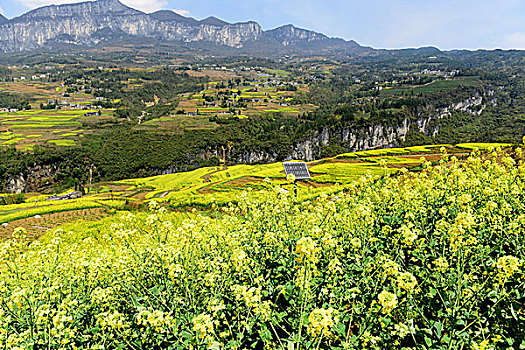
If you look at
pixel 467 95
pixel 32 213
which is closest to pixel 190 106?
pixel 32 213

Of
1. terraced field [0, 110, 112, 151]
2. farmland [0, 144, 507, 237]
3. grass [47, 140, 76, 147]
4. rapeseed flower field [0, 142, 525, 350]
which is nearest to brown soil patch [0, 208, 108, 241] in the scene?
farmland [0, 144, 507, 237]

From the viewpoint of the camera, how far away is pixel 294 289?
4832mm

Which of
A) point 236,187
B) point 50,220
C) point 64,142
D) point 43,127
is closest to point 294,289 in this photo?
point 236,187

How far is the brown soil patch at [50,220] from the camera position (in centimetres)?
3150

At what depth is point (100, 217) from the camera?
1372 inches

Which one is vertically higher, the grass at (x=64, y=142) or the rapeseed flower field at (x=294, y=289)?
the rapeseed flower field at (x=294, y=289)

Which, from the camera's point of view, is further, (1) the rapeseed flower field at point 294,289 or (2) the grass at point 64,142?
(2) the grass at point 64,142

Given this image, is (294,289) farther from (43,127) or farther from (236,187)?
(43,127)

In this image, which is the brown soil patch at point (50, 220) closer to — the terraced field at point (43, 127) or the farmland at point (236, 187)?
the farmland at point (236, 187)

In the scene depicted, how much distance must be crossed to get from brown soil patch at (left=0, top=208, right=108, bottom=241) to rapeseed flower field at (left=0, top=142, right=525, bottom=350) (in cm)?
3100

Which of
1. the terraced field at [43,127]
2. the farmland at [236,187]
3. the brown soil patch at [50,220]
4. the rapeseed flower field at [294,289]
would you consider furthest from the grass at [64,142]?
the rapeseed flower field at [294,289]

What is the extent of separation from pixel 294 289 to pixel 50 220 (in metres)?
41.1

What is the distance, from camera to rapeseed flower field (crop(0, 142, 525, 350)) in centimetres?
380

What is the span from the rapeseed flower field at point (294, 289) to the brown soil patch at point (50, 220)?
31004 millimetres
